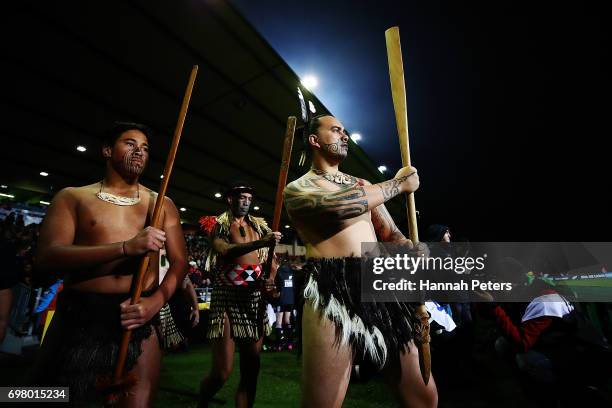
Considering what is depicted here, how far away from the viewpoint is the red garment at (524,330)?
10.0 ft

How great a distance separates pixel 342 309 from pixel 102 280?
1390 mm

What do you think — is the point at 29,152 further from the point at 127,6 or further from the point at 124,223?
the point at 124,223

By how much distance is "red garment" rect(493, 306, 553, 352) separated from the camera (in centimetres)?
305

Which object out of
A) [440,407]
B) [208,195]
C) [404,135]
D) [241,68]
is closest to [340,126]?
[404,135]

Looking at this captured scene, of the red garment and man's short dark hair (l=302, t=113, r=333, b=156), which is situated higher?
man's short dark hair (l=302, t=113, r=333, b=156)

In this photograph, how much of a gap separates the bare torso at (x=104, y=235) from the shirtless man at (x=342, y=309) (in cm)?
98

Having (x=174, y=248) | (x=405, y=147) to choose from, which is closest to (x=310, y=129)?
(x=405, y=147)

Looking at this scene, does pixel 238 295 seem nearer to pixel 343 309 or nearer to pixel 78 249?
pixel 343 309

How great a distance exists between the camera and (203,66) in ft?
27.5

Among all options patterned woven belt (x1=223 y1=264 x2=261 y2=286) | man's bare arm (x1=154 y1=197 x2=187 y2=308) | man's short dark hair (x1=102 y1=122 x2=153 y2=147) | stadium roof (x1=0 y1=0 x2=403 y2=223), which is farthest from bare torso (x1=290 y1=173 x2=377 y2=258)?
stadium roof (x1=0 y1=0 x2=403 y2=223)

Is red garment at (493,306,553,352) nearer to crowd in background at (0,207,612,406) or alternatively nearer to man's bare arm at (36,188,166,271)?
crowd in background at (0,207,612,406)

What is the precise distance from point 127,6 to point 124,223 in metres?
6.41

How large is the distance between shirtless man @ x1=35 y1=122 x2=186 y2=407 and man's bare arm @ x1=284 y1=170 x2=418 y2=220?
821 mm

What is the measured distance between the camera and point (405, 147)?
2.21 m
